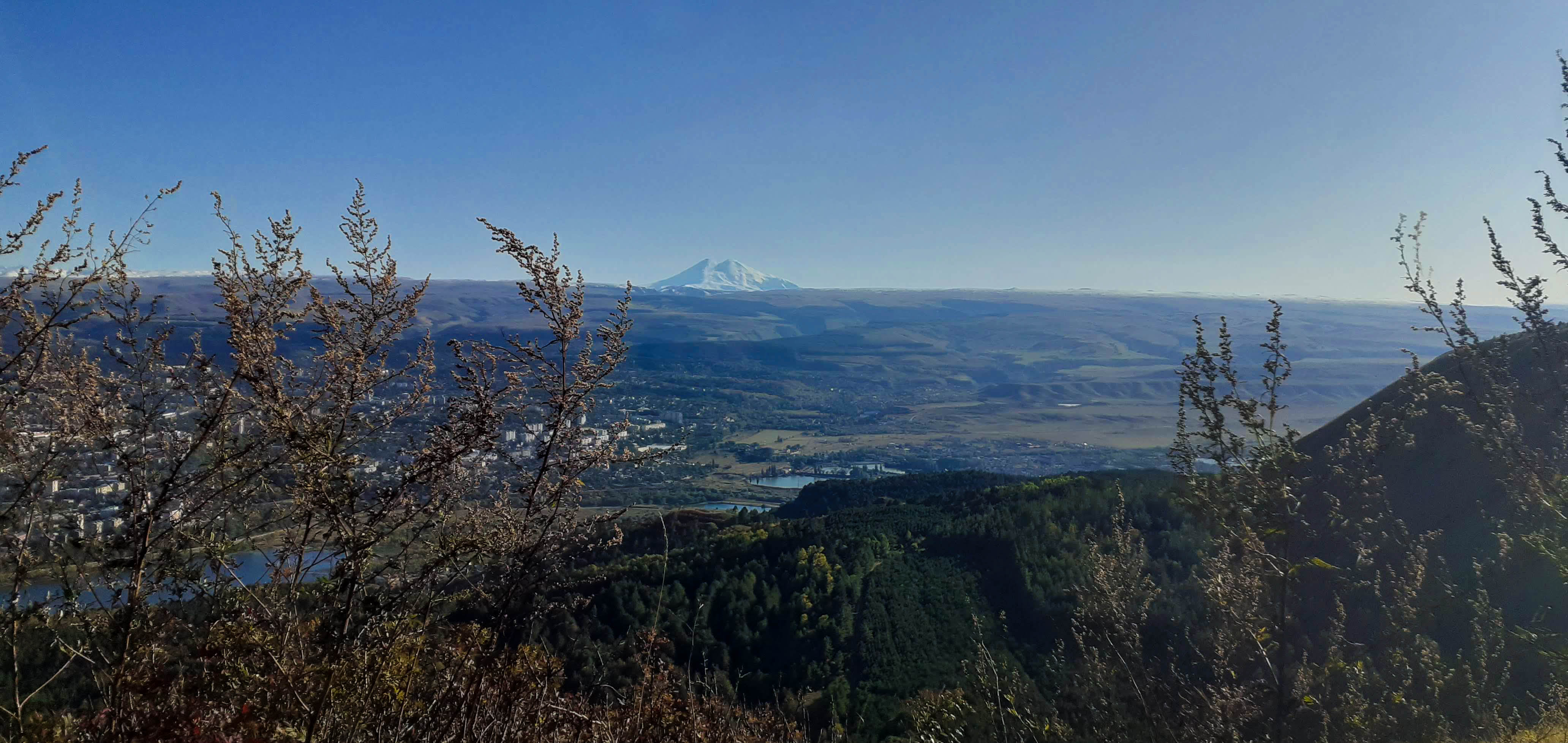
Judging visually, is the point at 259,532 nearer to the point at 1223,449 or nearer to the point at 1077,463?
the point at 1223,449

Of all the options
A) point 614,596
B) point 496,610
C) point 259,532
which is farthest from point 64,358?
point 614,596

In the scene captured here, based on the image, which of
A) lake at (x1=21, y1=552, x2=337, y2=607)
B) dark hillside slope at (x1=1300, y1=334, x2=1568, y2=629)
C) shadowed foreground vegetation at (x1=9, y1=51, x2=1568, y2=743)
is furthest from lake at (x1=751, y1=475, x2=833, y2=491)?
lake at (x1=21, y1=552, x2=337, y2=607)

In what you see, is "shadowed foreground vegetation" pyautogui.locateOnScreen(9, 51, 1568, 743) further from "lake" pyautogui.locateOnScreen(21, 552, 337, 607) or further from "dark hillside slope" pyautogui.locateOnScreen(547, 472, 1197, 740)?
"dark hillside slope" pyautogui.locateOnScreen(547, 472, 1197, 740)

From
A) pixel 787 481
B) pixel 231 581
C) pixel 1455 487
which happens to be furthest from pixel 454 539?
pixel 787 481

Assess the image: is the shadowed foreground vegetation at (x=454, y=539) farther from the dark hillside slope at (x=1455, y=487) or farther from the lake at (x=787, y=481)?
the lake at (x=787, y=481)

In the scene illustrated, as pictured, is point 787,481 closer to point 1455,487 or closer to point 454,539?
point 1455,487

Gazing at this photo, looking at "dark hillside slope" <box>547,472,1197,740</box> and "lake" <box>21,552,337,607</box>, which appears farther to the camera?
"dark hillside slope" <box>547,472,1197,740</box>

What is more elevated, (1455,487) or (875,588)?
(1455,487)

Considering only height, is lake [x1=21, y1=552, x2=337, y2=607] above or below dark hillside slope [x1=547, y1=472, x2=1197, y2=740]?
above
